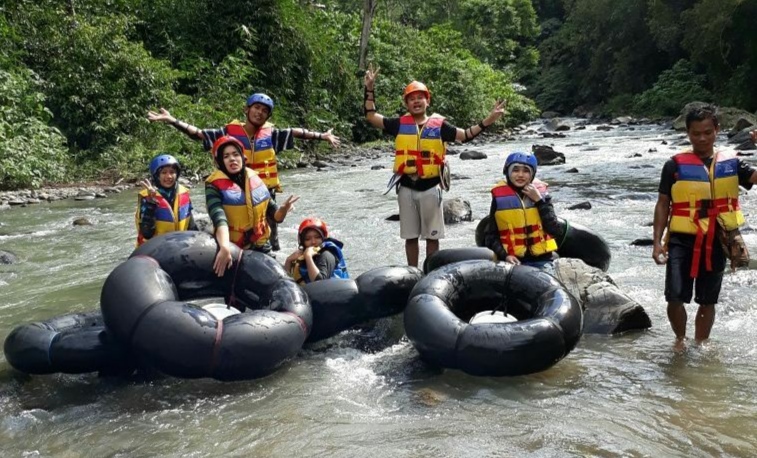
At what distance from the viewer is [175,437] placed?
3.78 meters

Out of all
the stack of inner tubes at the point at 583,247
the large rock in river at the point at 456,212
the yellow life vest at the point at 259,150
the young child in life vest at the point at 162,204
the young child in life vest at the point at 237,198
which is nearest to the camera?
the young child in life vest at the point at 237,198

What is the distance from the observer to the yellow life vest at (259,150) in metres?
6.32

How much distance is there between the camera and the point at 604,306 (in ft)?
18.1

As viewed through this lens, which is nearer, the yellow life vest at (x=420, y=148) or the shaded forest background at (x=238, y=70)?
the yellow life vest at (x=420, y=148)

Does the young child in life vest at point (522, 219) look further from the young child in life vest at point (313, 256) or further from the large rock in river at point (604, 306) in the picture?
the young child in life vest at point (313, 256)

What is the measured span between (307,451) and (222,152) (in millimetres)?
2522

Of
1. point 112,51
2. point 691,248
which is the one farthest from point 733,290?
point 112,51

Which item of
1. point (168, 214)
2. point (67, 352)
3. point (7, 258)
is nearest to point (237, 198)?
point (168, 214)

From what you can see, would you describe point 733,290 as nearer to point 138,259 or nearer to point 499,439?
point 499,439

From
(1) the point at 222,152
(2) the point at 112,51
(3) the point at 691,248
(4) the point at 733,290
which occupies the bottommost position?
(4) the point at 733,290

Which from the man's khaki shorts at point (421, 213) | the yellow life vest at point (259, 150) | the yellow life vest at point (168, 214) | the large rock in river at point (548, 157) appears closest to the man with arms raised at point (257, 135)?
the yellow life vest at point (259, 150)

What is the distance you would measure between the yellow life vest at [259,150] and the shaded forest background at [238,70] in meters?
8.62

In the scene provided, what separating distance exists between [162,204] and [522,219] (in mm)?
2806

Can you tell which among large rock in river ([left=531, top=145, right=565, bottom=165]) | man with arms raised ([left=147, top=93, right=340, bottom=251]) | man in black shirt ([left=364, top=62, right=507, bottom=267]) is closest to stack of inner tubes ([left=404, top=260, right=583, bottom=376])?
man in black shirt ([left=364, top=62, right=507, bottom=267])
